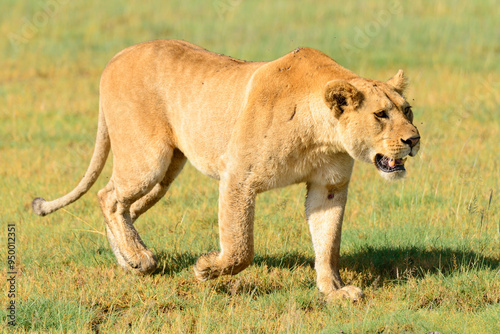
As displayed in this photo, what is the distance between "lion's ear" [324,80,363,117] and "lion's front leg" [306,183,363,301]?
680 mm

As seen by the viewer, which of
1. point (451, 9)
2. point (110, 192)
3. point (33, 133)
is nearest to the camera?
point (110, 192)

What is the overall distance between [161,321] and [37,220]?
2.32m

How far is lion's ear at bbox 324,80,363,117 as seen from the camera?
4234 millimetres

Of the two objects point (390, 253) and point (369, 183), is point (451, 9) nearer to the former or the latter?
point (369, 183)

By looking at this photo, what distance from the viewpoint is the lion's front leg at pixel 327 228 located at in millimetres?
4867

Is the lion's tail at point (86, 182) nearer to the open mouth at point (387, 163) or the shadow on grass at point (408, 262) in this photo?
the shadow on grass at point (408, 262)

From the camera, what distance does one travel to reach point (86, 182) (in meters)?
5.83

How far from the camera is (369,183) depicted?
7.14 meters

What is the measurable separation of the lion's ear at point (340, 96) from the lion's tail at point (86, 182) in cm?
215

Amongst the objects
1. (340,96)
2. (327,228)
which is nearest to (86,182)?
(327,228)

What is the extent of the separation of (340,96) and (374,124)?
25 cm

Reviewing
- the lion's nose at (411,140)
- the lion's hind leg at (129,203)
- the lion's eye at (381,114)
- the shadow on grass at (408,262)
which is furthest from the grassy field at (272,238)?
the lion's eye at (381,114)

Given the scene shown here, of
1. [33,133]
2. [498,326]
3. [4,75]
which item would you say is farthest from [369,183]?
[4,75]

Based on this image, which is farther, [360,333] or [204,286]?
[204,286]
